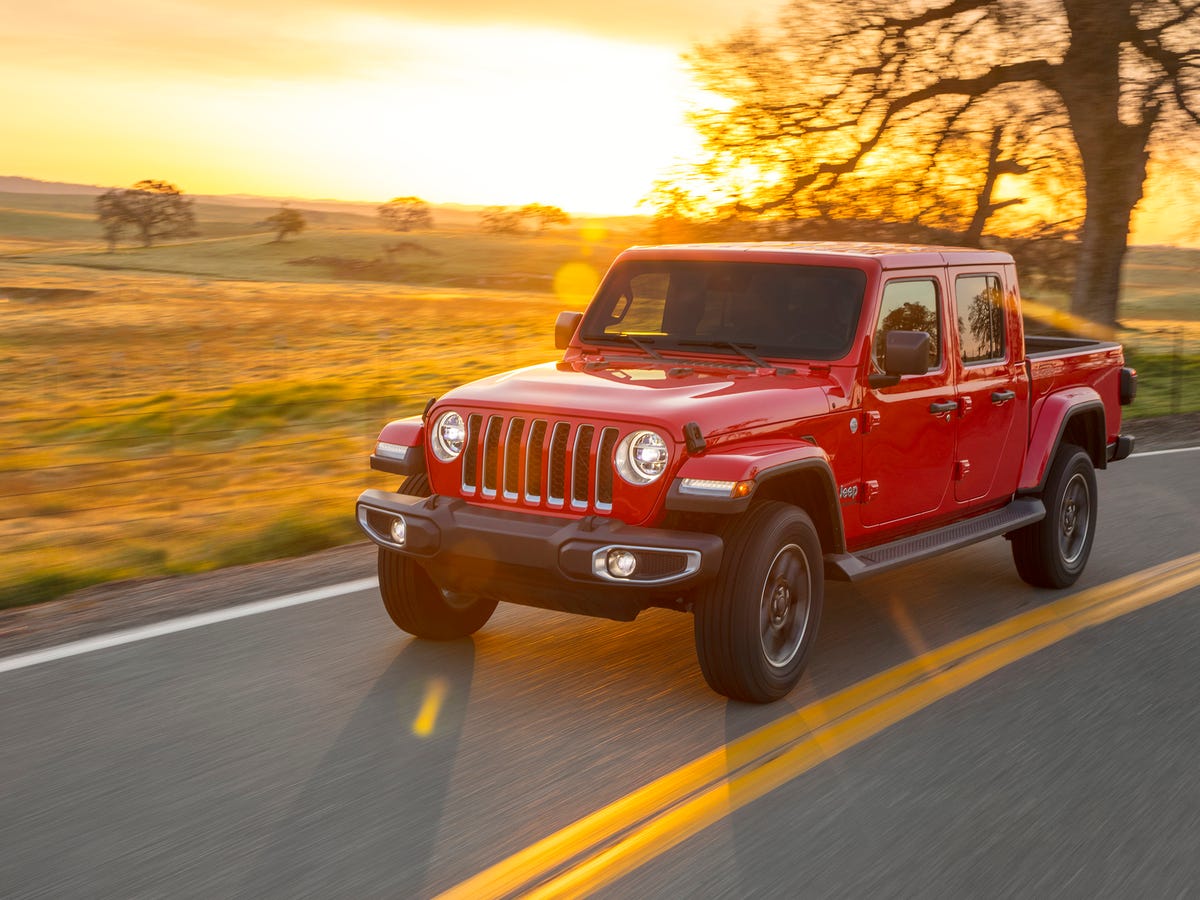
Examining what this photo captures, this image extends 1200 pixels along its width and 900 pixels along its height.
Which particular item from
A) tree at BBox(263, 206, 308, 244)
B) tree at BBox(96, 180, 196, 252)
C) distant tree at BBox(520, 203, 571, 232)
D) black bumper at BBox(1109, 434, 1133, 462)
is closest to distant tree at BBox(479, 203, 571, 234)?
distant tree at BBox(520, 203, 571, 232)

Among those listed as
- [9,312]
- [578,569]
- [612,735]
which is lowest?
[9,312]

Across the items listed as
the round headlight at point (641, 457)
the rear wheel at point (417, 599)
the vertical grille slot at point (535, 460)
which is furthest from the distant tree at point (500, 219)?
the round headlight at point (641, 457)

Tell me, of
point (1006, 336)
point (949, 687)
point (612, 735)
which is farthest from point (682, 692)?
point (1006, 336)

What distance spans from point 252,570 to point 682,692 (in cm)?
337

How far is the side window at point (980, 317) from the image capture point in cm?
721

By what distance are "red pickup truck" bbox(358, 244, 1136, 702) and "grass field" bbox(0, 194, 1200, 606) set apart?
10.3 feet

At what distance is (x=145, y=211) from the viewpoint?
88.4m

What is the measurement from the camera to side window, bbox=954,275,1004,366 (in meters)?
7.21

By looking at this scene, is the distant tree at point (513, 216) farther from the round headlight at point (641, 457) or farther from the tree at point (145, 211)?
the round headlight at point (641, 457)

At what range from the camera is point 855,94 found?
70.3 feet

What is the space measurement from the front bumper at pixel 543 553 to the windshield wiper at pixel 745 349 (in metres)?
1.29

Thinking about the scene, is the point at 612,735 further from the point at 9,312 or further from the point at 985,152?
the point at 9,312

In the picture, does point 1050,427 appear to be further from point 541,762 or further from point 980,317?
point 541,762

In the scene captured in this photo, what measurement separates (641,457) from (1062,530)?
142 inches
